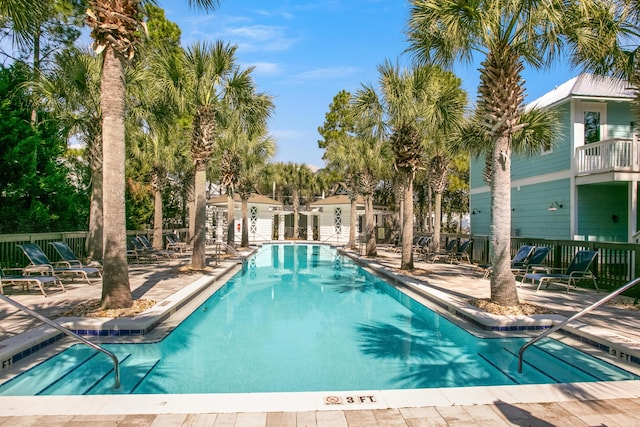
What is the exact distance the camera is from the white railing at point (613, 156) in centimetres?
1245

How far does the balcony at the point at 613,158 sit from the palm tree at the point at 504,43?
5.37 meters

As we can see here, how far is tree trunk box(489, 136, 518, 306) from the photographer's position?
25.5 ft

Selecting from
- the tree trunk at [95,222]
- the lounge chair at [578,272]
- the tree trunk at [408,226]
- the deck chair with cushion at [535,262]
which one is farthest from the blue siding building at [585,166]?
the tree trunk at [95,222]

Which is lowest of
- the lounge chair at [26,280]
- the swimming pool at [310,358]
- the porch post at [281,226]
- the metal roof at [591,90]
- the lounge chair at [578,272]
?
the swimming pool at [310,358]

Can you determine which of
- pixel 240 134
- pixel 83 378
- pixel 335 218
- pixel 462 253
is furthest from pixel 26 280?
pixel 335 218

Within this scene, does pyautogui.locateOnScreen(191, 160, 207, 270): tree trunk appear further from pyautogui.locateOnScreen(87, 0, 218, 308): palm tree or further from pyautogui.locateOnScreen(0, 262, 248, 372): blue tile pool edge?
pyautogui.locateOnScreen(87, 0, 218, 308): palm tree

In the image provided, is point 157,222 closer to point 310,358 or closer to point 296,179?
point 296,179

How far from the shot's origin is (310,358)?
236 inches

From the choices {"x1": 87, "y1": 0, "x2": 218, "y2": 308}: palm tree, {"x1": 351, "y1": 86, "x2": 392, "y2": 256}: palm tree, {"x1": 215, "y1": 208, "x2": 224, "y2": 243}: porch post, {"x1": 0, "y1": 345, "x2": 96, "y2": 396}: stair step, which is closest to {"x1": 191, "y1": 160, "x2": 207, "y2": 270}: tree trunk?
{"x1": 87, "y1": 0, "x2": 218, "y2": 308}: palm tree

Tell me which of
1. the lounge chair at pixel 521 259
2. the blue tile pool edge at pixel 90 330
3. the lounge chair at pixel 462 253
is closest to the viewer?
the blue tile pool edge at pixel 90 330

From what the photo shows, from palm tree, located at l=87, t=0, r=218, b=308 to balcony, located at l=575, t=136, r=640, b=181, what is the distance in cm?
1313

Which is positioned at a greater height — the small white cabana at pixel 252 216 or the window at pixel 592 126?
the window at pixel 592 126

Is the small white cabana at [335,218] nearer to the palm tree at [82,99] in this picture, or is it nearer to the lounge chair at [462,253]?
the lounge chair at [462,253]

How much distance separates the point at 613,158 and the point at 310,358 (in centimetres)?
1193
